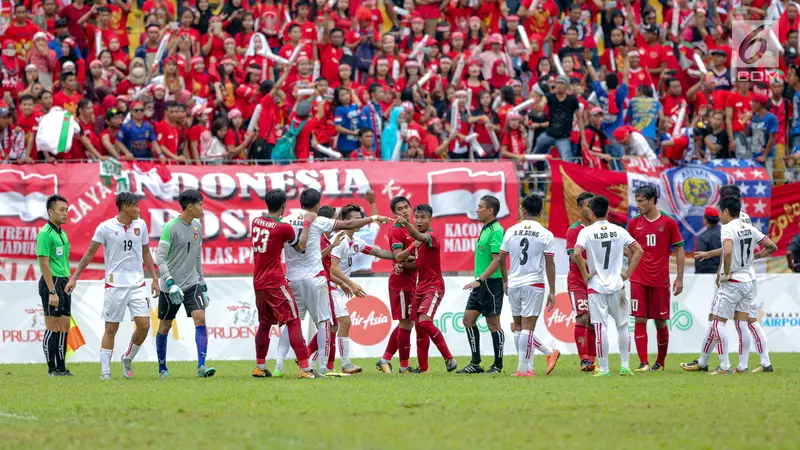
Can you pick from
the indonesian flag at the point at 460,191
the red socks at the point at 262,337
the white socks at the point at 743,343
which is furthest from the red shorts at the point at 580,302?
the indonesian flag at the point at 460,191

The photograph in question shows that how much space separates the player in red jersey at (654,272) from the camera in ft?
51.1

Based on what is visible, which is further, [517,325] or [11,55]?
[11,55]

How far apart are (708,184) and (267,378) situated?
12511mm

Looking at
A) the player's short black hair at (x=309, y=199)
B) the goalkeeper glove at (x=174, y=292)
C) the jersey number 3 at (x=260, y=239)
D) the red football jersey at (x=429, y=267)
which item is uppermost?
the player's short black hair at (x=309, y=199)

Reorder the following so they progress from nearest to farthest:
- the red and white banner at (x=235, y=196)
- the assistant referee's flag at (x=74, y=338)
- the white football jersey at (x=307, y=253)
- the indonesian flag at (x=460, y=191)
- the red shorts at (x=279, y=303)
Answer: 1. the red shorts at (x=279, y=303)
2. the white football jersey at (x=307, y=253)
3. the assistant referee's flag at (x=74, y=338)
4. the red and white banner at (x=235, y=196)
5. the indonesian flag at (x=460, y=191)

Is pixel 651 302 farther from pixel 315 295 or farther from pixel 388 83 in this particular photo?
pixel 388 83

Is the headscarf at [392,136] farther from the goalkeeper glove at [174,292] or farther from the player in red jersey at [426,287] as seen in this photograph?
the goalkeeper glove at [174,292]

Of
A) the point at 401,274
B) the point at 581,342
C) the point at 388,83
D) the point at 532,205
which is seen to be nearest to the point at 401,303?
the point at 401,274

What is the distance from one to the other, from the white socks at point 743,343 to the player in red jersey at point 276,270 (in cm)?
580

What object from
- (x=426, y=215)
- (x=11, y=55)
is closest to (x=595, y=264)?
(x=426, y=215)

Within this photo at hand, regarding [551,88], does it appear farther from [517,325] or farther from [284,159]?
[517,325]

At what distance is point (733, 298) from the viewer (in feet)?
49.4

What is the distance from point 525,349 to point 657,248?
2.72 m

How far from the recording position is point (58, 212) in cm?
1530
